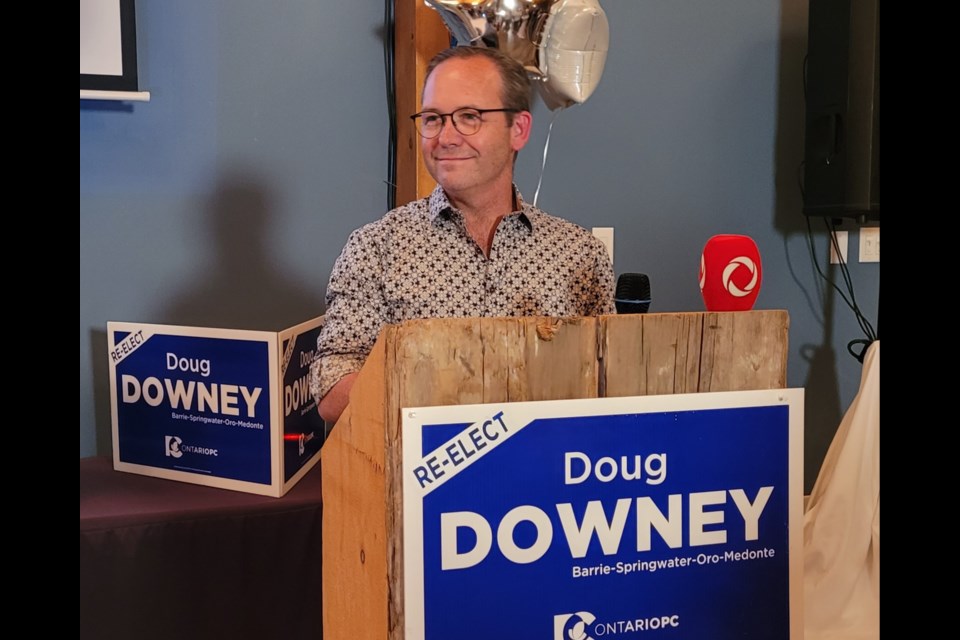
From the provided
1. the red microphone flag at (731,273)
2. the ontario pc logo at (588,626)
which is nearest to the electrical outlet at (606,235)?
the red microphone flag at (731,273)

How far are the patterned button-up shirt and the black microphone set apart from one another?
569mm

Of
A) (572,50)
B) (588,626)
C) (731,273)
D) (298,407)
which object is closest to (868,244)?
(572,50)

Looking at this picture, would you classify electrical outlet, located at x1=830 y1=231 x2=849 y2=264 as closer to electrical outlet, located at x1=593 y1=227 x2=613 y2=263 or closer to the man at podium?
electrical outlet, located at x1=593 y1=227 x2=613 y2=263

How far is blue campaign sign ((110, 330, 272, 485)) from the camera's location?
75.5 inches

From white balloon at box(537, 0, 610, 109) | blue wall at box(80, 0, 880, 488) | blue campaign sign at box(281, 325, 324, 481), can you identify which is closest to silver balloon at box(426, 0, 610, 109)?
white balloon at box(537, 0, 610, 109)

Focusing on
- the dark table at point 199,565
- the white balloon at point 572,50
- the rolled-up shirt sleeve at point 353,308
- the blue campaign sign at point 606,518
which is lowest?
the dark table at point 199,565

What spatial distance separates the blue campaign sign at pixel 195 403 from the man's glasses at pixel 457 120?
57 cm

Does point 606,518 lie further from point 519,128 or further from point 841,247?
point 841,247

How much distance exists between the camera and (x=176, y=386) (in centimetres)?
198

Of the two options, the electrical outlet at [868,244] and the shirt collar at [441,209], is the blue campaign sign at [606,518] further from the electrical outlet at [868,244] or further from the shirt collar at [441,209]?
the electrical outlet at [868,244]

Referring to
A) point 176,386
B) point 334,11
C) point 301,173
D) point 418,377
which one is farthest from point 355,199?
point 418,377

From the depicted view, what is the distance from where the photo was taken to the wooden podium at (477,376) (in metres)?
0.94
